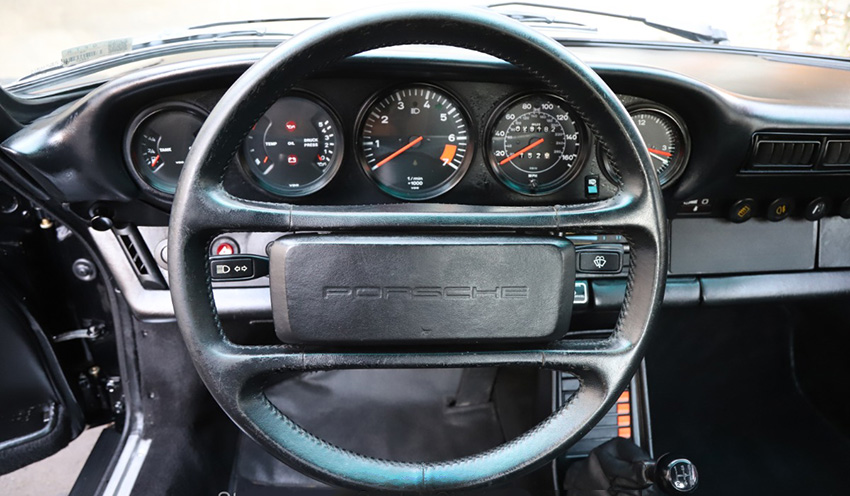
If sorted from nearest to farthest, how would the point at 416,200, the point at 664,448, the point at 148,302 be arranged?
1. the point at 416,200
2. the point at 148,302
3. the point at 664,448

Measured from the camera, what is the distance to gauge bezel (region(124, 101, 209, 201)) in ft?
5.07

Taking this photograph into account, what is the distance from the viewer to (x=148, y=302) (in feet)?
5.75

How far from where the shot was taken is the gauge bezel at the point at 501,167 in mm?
1601

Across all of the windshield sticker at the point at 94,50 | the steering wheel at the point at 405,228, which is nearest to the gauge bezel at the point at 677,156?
the steering wheel at the point at 405,228

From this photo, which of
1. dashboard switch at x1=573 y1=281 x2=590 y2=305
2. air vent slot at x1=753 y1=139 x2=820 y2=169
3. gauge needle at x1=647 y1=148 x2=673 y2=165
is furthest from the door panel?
air vent slot at x1=753 y1=139 x2=820 y2=169

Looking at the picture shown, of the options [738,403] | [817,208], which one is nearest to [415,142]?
[817,208]

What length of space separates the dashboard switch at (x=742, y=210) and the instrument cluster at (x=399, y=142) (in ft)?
0.91

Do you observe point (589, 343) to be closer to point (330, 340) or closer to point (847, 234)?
point (330, 340)

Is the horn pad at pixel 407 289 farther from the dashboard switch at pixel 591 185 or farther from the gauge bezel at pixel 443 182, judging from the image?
the dashboard switch at pixel 591 185

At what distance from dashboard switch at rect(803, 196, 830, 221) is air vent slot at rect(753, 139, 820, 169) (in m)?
0.19

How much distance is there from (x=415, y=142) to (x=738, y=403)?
1.73 meters

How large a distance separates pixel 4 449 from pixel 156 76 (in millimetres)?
1305

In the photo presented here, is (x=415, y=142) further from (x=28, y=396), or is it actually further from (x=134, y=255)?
(x=28, y=396)

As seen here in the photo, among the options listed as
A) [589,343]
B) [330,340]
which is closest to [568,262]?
[589,343]
